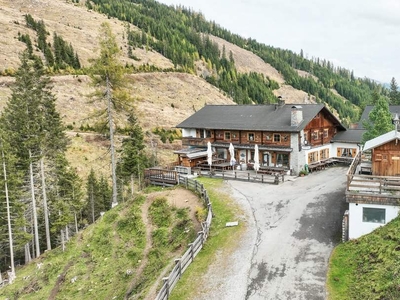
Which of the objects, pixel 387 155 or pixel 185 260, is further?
pixel 387 155

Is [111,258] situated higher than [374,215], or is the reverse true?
[374,215]

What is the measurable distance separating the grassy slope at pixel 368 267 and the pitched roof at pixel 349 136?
23.6 meters

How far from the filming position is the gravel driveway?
1316 centimetres

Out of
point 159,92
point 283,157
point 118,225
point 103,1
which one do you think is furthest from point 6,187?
point 103,1

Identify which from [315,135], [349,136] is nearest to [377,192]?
[315,135]

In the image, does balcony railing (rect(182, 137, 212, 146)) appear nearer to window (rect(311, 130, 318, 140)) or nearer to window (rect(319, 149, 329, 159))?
window (rect(311, 130, 318, 140))

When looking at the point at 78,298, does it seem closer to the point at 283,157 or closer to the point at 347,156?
the point at 283,157

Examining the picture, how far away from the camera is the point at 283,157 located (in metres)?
34.3

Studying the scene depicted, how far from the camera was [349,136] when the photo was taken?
125 ft

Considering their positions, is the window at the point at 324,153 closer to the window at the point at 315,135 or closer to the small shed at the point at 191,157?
the window at the point at 315,135

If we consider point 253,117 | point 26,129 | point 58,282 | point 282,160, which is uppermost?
point 253,117

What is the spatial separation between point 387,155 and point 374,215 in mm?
5403

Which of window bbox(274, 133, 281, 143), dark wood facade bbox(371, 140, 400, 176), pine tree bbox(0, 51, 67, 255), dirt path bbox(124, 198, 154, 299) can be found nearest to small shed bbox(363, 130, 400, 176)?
dark wood facade bbox(371, 140, 400, 176)

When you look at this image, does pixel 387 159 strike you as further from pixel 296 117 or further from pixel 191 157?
pixel 191 157
